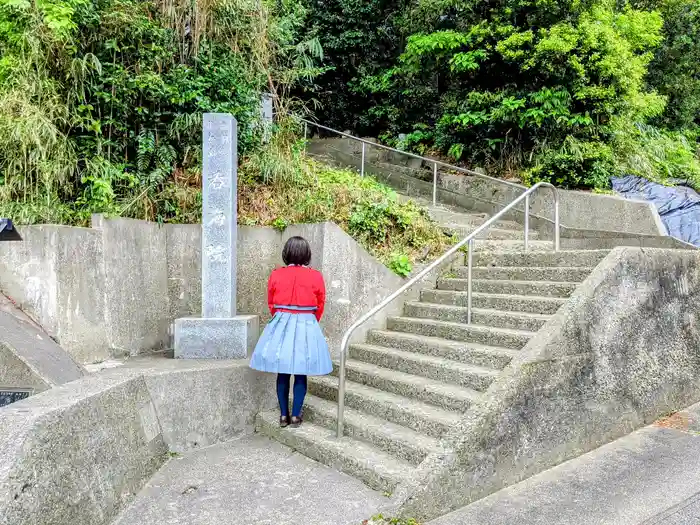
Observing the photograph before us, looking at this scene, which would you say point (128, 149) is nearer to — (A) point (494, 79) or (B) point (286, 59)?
(B) point (286, 59)

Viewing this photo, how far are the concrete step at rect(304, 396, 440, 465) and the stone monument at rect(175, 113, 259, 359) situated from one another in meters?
0.98

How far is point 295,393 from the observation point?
14.9 feet

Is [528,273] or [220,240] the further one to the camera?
[528,273]

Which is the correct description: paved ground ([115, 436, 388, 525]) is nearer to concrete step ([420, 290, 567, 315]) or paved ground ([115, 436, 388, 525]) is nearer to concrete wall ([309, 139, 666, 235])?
concrete step ([420, 290, 567, 315])

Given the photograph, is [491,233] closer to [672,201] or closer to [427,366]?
[672,201]

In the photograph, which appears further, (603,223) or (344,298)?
(603,223)

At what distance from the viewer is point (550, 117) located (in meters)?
9.34

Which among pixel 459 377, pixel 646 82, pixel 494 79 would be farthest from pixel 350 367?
pixel 646 82

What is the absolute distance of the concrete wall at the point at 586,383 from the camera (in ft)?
11.5

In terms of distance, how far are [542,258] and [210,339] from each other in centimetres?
373

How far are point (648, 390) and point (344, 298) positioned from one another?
3065 millimetres

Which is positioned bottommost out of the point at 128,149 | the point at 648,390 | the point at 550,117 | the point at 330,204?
the point at 648,390

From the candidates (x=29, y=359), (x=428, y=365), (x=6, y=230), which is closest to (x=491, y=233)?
(x=428, y=365)

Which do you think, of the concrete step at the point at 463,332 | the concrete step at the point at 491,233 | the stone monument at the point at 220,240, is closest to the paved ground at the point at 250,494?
the stone monument at the point at 220,240
